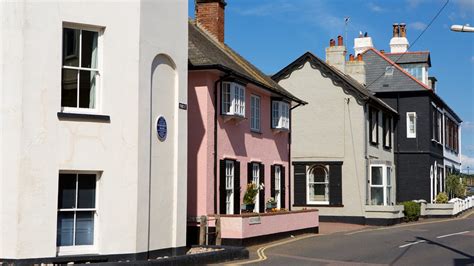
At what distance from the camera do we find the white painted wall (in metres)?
12.8

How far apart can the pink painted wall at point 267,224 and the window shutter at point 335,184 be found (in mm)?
6413

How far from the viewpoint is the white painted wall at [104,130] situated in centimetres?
1278

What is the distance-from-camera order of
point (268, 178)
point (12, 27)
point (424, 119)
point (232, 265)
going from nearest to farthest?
1. point (12, 27)
2. point (232, 265)
3. point (268, 178)
4. point (424, 119)

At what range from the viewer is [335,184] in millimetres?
30984

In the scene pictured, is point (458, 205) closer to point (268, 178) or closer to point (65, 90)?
point (268, 178)

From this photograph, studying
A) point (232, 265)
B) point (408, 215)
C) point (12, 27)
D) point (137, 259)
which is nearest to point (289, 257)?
point (232, 265)

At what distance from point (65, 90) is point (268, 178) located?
1149cm

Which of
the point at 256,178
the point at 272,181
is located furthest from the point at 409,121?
the point at 256,178

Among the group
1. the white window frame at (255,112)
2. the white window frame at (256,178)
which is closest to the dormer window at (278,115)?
the white window frame at (255,112)

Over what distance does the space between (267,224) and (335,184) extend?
11286 millimetres

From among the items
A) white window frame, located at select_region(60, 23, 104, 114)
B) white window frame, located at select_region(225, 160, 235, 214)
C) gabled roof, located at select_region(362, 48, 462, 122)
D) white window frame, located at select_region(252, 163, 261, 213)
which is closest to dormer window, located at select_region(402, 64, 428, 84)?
gabled roof, located at select_region(362, 48, 462, 122)

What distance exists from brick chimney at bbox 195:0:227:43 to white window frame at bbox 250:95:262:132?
333cm

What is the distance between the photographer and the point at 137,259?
13953 millimetres

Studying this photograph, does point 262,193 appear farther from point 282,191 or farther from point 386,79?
point 386,79
